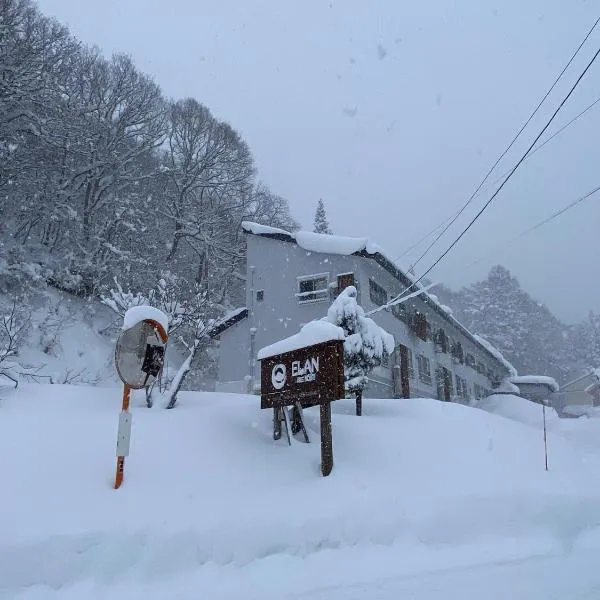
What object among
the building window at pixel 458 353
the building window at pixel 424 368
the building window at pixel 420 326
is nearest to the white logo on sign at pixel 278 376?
the building window at pixel 420 326

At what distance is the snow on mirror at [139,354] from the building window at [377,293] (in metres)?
15.3

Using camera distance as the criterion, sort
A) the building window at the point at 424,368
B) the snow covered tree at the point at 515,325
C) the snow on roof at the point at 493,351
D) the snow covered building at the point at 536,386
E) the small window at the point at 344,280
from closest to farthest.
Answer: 1. the small window at the point at 344,280
2. the building window at the point at 424,368
3. the snow on roof at the point at 493,351
4. the snow covered building at the point at 536,386
5. the snow covered tree at the point at 515,325

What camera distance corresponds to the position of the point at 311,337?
8469 mm

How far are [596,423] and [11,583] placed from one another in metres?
22.6

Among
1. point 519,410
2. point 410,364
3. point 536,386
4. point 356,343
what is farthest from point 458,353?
point 356,343

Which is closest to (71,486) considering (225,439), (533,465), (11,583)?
(11,583)

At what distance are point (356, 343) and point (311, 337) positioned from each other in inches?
158

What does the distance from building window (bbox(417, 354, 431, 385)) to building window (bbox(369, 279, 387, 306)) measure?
4677mm

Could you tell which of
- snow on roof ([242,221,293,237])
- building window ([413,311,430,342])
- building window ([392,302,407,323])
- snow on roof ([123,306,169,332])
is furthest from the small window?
snow on roof ([123,306,169,332])

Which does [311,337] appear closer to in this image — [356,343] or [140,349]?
[140,349]

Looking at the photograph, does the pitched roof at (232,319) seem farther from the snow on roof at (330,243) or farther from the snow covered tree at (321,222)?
the snow covered tree at (321,222)

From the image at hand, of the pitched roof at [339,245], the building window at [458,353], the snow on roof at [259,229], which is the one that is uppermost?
the snow on roof at [259,229]

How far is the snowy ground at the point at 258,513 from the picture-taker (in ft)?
16.6

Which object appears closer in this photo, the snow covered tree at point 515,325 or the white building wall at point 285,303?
the white building wall at point 285,303
